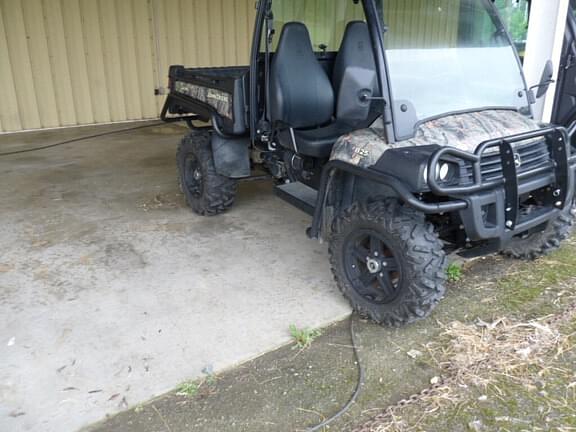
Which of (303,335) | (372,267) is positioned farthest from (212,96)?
(303,335)

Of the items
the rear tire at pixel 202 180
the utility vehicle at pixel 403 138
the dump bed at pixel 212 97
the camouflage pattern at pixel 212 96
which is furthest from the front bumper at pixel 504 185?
the rear tire at pixel 202 180

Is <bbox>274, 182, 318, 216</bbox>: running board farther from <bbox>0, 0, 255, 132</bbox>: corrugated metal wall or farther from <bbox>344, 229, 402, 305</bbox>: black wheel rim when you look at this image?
<bbox>0, 0, 255, 132</bbox>: corrugated metal wall

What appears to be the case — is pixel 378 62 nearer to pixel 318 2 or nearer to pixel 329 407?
pixel 318 2

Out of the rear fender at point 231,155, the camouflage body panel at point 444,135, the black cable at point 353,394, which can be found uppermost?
the camouflage body panel at point 444,135

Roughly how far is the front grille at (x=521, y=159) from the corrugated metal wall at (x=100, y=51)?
7066 millimetres

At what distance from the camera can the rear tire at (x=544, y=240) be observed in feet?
9.73

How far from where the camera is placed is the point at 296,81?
10.3ft

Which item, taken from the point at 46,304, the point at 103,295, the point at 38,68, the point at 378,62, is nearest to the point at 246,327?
the point at 103,295

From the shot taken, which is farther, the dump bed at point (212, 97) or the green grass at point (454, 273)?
the dump bed at point (212, 97)

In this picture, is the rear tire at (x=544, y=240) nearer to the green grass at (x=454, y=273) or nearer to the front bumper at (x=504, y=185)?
the green grass at (x=454, y=273)

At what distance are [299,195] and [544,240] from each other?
150 centimetres

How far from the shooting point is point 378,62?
2.47m

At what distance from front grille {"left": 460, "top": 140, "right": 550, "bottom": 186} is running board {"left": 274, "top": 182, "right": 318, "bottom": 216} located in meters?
1.11

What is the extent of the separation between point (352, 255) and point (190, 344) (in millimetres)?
919
